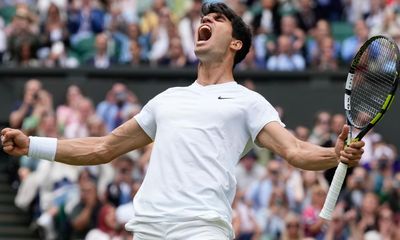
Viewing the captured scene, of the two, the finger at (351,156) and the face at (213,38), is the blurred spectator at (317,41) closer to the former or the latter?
the face at (213,38)

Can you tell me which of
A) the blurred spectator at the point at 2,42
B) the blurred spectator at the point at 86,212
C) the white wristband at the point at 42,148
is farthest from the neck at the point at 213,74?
the blurred spectator at the point at 2,42

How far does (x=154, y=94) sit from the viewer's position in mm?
18141

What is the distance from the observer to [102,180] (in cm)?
1545

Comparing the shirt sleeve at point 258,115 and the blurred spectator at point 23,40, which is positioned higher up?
the shirt sleeve at point 258,115

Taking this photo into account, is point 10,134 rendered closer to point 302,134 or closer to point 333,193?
point 333,193

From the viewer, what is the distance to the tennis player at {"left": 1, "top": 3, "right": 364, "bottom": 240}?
293 inches

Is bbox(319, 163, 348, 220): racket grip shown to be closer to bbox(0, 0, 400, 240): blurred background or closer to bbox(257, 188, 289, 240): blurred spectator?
bbox(0, 0, 400, 240): blurred background

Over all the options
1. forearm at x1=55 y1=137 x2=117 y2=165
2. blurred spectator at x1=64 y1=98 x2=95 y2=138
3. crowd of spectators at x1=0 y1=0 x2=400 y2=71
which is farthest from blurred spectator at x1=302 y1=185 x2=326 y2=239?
forearm at x1=55 y1=137 x2=117 y2=165

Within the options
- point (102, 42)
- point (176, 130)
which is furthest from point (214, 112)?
point (102, 42)

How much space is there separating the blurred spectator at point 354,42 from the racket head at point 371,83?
1058 centimetres

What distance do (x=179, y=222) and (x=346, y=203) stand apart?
7622mm

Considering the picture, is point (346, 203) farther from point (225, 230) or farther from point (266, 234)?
point (225, 230)

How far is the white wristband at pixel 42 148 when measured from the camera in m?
8.01

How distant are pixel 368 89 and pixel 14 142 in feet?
6.78
